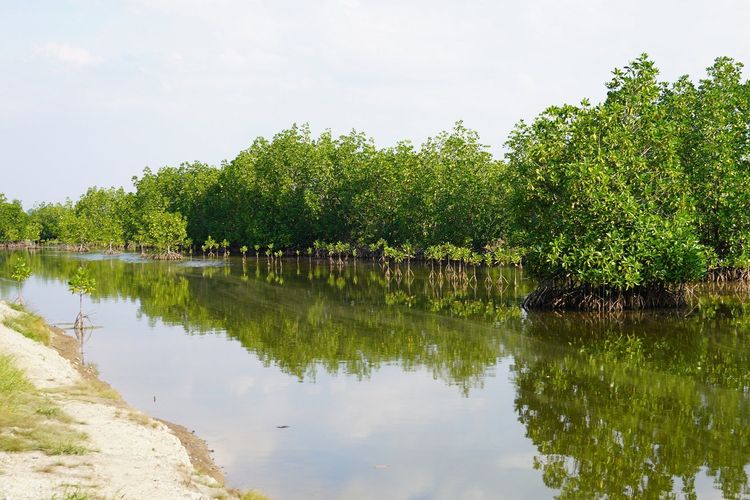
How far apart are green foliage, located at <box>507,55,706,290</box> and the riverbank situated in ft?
74.9

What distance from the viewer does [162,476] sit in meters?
12.5

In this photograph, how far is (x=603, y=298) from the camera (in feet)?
117

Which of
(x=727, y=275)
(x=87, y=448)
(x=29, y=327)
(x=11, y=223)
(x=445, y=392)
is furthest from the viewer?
(x=11, y=223)

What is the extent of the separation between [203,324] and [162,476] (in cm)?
2474

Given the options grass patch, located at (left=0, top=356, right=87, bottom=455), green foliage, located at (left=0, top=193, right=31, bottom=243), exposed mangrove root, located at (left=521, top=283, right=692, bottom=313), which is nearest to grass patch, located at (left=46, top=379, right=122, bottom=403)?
grass patch, located at (left=0, top=356, right=87, bottom=455)

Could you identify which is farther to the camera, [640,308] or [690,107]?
[690,107]

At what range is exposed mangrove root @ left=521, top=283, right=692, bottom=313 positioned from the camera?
35531 millimetres

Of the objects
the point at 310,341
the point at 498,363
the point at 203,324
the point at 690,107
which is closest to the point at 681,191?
the point at 690,107

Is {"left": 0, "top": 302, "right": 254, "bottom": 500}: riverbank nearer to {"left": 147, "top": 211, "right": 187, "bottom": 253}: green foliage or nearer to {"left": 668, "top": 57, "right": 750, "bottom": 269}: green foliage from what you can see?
{"left": 668, "top": 57, "right": 750, "bottom": 269}: green foliage

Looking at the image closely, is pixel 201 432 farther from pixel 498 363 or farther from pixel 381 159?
pixel 381 159

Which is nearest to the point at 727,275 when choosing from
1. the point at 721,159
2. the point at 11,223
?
the point at 721,159

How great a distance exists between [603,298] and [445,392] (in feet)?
56.0

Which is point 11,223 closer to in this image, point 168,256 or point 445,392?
point 168,256

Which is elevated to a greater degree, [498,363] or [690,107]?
[690,107]
